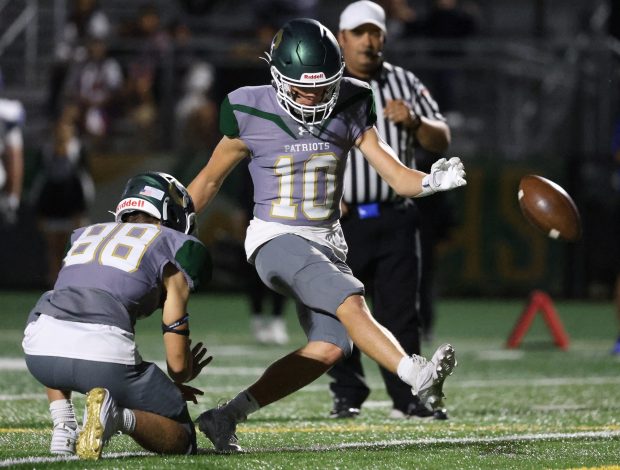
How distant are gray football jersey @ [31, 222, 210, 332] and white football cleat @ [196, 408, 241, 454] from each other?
1.49 feet

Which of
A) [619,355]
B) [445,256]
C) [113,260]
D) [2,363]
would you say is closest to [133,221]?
[113,260]

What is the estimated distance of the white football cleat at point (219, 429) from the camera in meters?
4.21

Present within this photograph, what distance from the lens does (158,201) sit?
13.6 feet

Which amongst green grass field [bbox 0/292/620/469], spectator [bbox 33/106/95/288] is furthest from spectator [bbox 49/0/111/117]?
green grass field [bbox 0/292/620/469]

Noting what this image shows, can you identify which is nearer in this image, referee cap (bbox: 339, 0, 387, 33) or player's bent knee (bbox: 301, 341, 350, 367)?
player's bent knee (bbox: 301, 341, 350, 367)

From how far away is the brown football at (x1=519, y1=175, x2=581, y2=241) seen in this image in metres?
4.93

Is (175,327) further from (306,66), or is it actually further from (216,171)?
(306,66)

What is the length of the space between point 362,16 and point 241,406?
2139mm

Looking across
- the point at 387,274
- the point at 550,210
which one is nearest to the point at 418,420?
the point at 387,274

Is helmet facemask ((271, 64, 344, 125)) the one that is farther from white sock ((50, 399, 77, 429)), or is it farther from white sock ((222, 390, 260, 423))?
white sock ((50, 399, 77, 429))

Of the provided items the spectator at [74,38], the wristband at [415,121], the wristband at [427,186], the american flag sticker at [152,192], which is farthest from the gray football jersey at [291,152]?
the spectator at [74,38]

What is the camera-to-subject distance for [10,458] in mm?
3848

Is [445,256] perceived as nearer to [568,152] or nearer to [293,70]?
[568,152]

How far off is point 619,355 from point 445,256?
4713 mm
